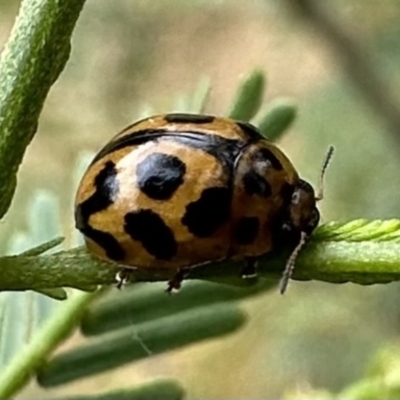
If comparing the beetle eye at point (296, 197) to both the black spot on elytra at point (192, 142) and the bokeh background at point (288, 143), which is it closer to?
the black spot on elytra at point (192, 142)

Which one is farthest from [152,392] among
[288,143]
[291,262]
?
[288,143]

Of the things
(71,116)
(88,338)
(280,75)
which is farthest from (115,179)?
(280,75)

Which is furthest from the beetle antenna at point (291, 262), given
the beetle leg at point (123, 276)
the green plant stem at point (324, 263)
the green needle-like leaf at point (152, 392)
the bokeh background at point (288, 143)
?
the bokeh background at point (288, 143)

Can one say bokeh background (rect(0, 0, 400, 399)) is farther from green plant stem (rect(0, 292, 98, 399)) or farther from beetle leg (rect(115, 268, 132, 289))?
beetle leg (rect(115, 268, 132, 289))

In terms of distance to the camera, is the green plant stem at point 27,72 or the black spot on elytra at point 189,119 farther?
the black spot on elytra at point 189,119

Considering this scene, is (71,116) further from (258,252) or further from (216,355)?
(258,252)

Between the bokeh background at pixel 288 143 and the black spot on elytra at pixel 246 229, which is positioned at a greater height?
the black spot on elytra at pixel 246 229

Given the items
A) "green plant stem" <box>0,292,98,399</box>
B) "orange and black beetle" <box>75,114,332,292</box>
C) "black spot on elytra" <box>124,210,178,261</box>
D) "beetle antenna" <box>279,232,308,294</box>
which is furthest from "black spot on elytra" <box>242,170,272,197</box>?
"beetle antenna" <box>279,232,308,294</box>
